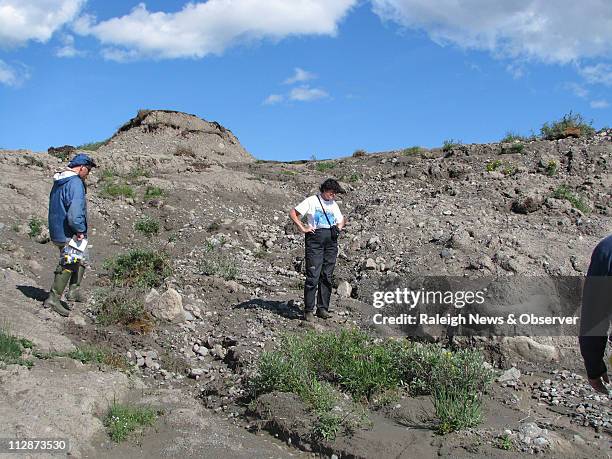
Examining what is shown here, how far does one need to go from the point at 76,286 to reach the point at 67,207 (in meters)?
0.97

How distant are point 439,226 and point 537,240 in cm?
148

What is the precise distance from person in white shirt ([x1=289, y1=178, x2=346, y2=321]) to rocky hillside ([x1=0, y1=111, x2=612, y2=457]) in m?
0.50

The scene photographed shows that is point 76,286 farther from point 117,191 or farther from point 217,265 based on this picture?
point 117,191

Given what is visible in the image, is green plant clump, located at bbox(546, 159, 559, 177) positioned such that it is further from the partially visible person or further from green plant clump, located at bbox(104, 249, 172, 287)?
the partially visible person

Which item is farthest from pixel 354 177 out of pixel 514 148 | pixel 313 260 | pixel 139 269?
pixel 313 260

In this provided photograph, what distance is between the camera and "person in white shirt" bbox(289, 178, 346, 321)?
7031 mm

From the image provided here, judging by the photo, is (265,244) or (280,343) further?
(265,244)

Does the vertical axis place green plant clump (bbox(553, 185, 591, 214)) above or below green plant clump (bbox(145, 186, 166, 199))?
above

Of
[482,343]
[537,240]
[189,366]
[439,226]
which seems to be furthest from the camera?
[439,226]

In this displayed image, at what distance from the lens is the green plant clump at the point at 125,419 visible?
15.2 feet

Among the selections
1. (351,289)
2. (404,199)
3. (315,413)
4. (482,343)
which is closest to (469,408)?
(315,413)

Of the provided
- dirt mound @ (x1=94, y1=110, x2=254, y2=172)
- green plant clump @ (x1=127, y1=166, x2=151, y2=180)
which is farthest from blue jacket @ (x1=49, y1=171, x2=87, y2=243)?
dirt mound @ (x1=94, y1=110, x2=254, y2=172)

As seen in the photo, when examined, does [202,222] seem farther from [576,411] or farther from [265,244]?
[576,411]

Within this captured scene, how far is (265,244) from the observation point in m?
11.0
